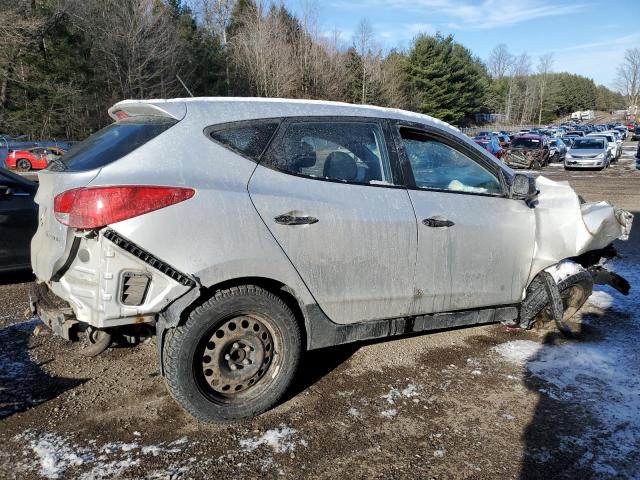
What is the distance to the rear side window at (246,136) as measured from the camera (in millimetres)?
3035

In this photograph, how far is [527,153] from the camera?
2703 centimetres

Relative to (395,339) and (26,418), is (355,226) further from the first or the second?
(26,418)

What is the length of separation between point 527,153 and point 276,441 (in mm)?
27087

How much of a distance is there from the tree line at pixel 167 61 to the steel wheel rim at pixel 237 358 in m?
20.6

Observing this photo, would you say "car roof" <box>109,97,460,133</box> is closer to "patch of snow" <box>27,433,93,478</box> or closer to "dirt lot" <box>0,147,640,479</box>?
"dirt lot" <box>0,147,640,479</box>

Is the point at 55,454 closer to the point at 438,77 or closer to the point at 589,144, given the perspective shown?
the point at 589,144

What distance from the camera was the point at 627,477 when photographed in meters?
2.68

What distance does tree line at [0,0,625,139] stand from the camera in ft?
107

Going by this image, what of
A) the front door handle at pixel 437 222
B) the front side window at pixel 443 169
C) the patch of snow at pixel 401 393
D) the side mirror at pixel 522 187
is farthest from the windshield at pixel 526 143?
the patch of snow at pixel 401 393

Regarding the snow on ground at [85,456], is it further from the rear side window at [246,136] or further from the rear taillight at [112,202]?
the rear side window at [246,136]

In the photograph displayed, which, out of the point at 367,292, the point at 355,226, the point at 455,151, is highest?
the point at 455,151

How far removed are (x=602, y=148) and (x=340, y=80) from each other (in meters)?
26.9

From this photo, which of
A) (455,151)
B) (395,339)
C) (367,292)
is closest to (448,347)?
(395,339)

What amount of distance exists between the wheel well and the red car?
82.4ft
